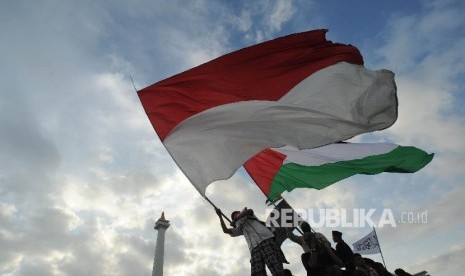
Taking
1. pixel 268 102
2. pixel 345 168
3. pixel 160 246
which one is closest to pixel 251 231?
pixel 268 102

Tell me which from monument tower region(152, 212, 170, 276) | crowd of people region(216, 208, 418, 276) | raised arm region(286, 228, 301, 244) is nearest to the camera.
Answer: crowd of people region(216, 208, 418, 276)

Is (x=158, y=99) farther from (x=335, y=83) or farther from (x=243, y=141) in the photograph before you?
(x=335, y=83)

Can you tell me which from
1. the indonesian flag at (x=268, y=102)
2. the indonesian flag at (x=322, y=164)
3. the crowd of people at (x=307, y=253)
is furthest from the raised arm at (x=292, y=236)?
the indonesian flag at (x=268, y=102)

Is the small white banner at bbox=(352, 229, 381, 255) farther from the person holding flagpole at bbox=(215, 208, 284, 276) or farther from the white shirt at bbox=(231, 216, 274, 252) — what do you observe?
the white shirt at bbox=(231, 216, 274, 252)

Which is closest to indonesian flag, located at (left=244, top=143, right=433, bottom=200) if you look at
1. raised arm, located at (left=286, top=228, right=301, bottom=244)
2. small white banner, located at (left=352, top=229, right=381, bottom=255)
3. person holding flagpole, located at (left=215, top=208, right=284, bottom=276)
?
raised arm, located at (left=286, top=228, right=301, bottom=244)

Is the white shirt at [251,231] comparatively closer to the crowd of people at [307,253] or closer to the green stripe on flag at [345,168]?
the crowd of people at [307,253]

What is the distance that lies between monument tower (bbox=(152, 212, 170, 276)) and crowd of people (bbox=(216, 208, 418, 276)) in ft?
102

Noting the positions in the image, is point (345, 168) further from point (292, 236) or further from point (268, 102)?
point (268, 102)

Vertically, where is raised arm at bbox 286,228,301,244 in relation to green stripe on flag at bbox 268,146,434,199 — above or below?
below

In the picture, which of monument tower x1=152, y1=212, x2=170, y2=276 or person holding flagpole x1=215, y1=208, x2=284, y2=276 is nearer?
person holding flagpole x1=215, y1=208, x2=284, y2=276

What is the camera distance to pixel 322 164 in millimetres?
8078

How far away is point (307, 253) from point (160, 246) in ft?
113

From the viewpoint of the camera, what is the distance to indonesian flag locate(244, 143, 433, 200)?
7909 mm

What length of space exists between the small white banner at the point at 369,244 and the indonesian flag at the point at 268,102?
6497mm
